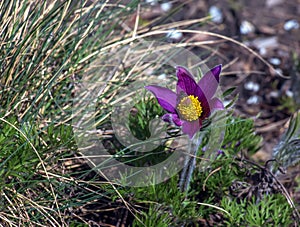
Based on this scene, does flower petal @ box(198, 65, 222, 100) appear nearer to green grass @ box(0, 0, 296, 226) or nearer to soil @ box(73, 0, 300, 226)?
green grass @ box(0, 0, 296, 226)

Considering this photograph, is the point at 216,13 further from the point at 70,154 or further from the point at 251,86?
the point at 70,154

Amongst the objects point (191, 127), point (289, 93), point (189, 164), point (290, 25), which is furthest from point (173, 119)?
point (290, 25)

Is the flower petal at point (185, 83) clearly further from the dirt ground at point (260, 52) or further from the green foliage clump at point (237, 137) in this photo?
the dirt ground at point (260, 52)

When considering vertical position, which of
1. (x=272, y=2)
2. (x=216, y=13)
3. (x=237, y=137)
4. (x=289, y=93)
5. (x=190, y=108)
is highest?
(x=190, y=108)

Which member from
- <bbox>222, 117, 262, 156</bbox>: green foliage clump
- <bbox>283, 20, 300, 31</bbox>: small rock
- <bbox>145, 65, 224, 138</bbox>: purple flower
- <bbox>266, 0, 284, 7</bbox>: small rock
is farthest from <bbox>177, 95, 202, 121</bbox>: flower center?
<bbox>266, 0, 284, 7</bbox>: small rock

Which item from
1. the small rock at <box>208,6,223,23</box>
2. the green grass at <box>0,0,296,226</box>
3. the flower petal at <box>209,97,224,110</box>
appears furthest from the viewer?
the small rock at <box>208,6,223,23</box>

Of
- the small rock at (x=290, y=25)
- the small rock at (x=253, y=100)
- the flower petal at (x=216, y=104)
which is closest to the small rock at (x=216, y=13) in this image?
the small rock at (x=290, y=25)

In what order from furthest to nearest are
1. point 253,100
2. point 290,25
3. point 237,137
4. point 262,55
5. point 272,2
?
point 272,2
point 290,25
point 262,55
point 253,100
point 237,137
